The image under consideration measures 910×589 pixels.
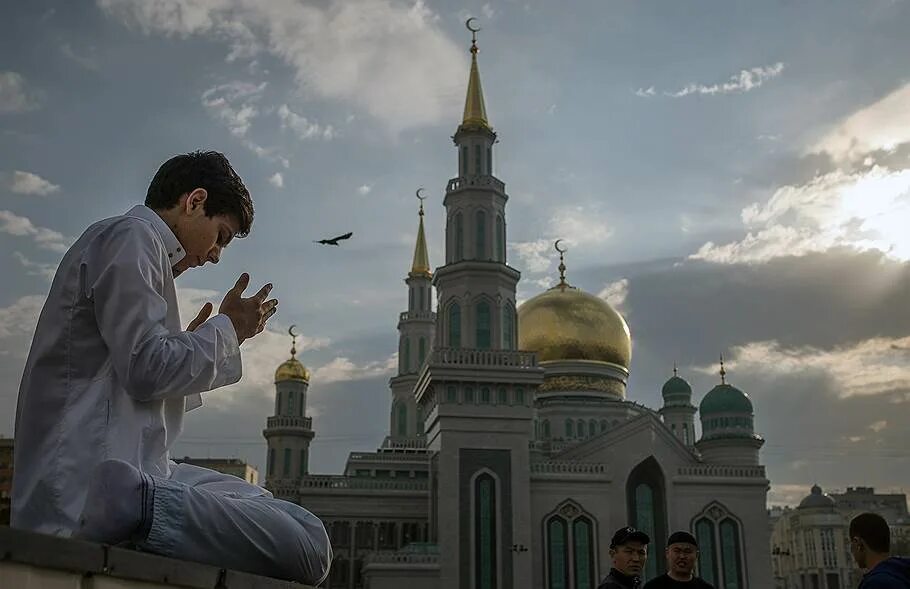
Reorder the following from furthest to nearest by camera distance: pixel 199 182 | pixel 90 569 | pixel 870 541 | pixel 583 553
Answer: pixel 583 553, pixel 870 541, pixel 199 182, pixel 90 569

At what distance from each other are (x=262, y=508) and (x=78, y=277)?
746mm

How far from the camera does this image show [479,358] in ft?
102

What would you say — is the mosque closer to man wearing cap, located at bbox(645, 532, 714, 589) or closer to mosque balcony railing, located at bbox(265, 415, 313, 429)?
mosque balcony railing, located at bbox(265, 415, 313, 429)

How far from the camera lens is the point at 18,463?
7.41 feet

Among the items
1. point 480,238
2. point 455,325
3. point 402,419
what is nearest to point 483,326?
point 455,325

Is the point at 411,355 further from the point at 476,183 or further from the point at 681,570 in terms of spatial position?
the point at 681,570

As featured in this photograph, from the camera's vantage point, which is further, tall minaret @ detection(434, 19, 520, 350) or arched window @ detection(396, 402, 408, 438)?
arched window @ detection(396, 402, 408, 438)

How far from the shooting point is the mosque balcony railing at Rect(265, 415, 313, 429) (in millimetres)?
41656

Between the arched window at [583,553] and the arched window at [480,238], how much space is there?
9.60 metres

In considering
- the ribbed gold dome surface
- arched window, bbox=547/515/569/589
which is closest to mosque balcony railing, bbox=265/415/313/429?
the ribbed gold dome surface

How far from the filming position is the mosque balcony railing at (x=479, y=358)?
30.8 meters

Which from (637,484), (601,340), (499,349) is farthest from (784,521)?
(499,349)

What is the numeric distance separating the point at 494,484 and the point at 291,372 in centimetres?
1618

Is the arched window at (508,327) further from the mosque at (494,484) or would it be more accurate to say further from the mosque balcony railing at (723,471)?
the mosque balcony railing at (723,471)
